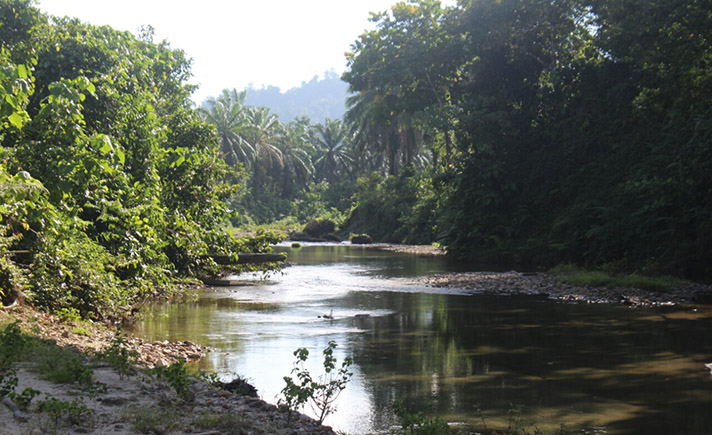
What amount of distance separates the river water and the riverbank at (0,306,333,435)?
0.96m

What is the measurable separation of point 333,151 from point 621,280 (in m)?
64.0

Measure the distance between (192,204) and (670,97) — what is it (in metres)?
14.5

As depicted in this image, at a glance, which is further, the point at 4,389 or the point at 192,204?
the point at 192,204

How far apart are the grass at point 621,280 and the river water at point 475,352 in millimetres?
2403

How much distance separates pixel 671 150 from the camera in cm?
2023

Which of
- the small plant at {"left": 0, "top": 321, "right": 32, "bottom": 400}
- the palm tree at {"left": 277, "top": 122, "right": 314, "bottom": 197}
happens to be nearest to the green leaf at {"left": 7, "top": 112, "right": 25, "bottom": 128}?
the small plant at {"left": 0, "top": 321, "right": 32, "bottom": 400}

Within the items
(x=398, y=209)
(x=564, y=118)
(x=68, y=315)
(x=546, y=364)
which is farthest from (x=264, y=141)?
(x=546, y=364)

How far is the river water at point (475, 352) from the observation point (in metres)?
7.31

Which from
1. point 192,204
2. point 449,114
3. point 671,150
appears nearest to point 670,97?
point 671,150

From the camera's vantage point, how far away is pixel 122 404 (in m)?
6.10

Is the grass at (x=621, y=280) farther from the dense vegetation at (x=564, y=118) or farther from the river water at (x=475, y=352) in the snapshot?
the river water at (x=475, y=352)

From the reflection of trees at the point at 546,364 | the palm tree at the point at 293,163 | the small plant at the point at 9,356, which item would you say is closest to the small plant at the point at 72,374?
the small plant at the point at 9,356

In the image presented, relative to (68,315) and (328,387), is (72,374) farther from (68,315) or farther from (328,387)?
(68,315)

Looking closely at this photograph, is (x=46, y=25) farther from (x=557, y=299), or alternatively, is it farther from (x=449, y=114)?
(x=449, y=114)
